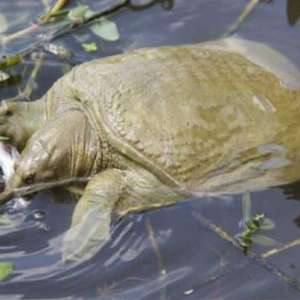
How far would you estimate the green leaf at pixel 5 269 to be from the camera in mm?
2896

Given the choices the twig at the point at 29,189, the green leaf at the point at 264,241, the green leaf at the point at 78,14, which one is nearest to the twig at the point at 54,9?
the green leaf at the point at 78,14

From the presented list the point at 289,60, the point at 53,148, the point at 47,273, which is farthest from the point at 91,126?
the point at 289,60

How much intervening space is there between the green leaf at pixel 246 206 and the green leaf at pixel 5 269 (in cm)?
92

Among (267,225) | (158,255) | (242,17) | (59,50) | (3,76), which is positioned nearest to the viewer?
(158,255)

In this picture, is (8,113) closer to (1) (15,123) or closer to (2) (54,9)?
(1) (15,123)

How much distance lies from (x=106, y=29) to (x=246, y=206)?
1.39 meters

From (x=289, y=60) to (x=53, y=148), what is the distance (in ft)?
4.03

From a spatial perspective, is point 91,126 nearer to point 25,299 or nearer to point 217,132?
point 217,132

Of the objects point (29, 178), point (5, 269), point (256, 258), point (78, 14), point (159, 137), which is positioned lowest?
point (256, 258)

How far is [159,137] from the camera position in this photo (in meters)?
3.13

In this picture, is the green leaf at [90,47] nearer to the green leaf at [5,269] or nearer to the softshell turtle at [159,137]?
the softshell turtle at [159,137]

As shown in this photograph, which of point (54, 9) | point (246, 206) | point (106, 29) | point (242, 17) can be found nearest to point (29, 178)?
point (246, 206)

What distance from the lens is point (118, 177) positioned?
319 centimetres

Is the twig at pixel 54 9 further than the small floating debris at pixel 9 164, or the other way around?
the twig at pixel 54 9
